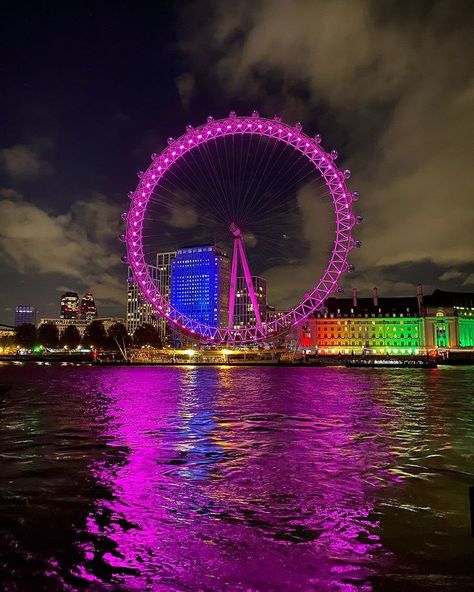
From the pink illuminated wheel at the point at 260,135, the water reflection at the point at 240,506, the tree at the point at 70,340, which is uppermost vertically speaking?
the pink illuminated wheel at the point at 260,135

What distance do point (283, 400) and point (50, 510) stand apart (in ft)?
74.8

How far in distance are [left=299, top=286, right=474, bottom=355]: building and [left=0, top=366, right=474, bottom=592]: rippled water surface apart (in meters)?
151

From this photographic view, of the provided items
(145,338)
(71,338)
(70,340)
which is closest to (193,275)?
(145,338)

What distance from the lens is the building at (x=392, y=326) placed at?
16738cm

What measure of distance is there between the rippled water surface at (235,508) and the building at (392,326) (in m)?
151

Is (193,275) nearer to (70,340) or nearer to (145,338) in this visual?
(145,338)

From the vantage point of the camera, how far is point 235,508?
843 centimetres

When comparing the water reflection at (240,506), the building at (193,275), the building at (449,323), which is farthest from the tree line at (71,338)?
the water reflection at (240,506)

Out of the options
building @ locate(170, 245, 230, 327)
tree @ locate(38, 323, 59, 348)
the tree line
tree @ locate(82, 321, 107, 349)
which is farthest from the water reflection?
building @ locate(170, 245, 230, 327)

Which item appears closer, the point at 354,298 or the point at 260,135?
the point at 260,135

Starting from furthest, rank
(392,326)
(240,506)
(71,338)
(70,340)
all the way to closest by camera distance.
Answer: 1. (392,326)
2. (71,338)
3. (70,340)
4. (240,506)

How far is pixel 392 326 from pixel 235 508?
17319cm

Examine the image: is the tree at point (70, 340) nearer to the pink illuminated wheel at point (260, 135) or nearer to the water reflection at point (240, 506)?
the pink illuminated wheel at point (260, 135)

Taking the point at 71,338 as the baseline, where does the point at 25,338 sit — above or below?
above
